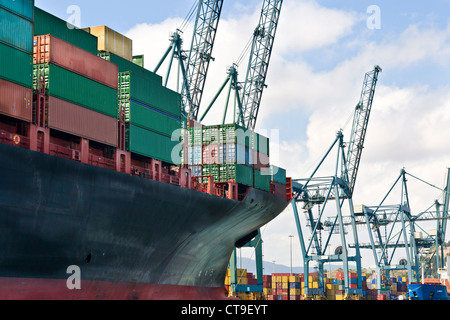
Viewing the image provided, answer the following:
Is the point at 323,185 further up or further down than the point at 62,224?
further up

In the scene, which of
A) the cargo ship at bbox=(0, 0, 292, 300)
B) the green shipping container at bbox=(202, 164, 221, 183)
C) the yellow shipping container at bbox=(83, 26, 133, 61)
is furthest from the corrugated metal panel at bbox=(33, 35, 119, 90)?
the green shipping container at bbox=(202, 164, 221, 183)

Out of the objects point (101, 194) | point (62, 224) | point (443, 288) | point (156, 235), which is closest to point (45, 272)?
point (62, 224)

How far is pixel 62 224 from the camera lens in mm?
36844

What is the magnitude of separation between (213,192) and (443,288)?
37.4m

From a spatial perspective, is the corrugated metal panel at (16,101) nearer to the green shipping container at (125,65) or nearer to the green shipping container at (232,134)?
the green shipping container at (125,65)

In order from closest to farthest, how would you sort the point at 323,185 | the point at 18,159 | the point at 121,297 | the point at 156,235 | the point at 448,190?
the point at 18,159
the point at 121,297
the point at 156,235
the point at 323,185
the point at 448,190

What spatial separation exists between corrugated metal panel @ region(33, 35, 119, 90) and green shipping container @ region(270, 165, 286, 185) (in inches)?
1117

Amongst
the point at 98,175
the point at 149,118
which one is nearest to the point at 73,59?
the point at 98,175

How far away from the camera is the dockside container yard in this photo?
34.8 m

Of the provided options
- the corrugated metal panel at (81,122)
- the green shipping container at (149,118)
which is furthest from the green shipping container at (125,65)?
the corrugated metal panel at (81,122)

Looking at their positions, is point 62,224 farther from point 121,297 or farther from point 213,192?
point 213,192

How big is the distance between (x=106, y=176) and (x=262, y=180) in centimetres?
2567

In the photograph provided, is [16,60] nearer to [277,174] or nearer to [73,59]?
[73,59]

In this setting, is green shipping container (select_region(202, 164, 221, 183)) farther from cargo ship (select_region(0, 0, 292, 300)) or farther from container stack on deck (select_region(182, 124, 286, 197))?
cargo ship (select_region(0, 0, 292, 300))
